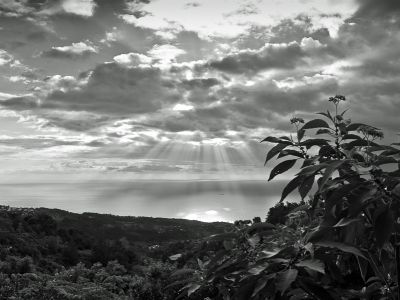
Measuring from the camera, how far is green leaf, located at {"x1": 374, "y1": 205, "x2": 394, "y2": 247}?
130 cm

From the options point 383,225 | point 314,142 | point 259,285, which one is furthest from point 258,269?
point 314,142

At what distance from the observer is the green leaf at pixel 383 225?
130cm

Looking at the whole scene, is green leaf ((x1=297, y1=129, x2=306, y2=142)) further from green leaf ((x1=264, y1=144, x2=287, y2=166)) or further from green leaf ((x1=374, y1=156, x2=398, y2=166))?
green leaf ((x1=374, y1=156, x2=398, y2=166))

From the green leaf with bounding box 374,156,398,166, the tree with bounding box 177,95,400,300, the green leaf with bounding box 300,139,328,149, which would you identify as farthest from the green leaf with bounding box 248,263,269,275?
the green leaf with bounding box 300,139,328,149

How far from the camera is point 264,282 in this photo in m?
1.47

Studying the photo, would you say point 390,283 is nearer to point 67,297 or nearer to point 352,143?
point 352,143

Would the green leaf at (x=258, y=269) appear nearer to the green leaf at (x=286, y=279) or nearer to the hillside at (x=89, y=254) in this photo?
the green leaf at (x=286, y=279)

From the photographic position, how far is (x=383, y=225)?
1.31 m

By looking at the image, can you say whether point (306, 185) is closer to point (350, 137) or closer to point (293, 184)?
point (293, 184)

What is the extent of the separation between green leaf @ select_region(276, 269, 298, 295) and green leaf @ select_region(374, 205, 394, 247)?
0.89ft

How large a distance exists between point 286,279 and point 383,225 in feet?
1.07

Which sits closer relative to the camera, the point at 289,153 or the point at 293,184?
the point at 293,184

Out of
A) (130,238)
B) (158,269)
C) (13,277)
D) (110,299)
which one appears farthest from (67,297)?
(130,238)

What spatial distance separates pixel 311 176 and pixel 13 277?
966 centimetres
